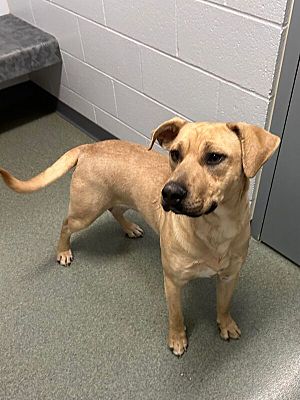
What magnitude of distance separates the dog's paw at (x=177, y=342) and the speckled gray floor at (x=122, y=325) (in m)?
0.03

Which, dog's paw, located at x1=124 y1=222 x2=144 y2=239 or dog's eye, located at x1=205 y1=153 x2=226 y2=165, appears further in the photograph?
dog's paw, located at x1=124 y1=222 x2=144 y2=239

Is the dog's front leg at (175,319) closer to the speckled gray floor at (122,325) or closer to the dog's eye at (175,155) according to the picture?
the speckled gray floor at (122,325)

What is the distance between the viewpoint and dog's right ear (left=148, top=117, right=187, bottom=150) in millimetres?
1189

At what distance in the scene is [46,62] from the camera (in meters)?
2.52

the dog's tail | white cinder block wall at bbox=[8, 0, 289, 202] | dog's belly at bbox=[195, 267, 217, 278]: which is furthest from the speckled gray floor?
white cinder block wall at bbox=[8, 0, 289, 202]

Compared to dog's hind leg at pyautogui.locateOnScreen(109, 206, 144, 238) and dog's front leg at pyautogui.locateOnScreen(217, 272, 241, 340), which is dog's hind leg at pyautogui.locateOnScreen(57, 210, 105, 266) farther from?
dog's front leg at pyautogui.locateOnScreen(217, 272, 241, 340)

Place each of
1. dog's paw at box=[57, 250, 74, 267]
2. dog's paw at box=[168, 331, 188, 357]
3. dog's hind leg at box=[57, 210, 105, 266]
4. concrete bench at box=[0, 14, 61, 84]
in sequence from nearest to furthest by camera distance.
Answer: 1. dog's paw at box=[168, 331, 188, 357]
2. dog's hind leg at box=[57, 210, 105, 266]
3. dog's paw at box=[57, 250, 74, 267]
4. concrete bench at box=[0, 14, 61, 84]

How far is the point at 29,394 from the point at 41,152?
4.73ft

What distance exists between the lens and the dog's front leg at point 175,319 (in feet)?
4.54

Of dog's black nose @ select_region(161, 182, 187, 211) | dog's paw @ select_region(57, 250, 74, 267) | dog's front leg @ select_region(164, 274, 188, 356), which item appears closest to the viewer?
dog's black nose @ select_region(161, 182, 187, 211)

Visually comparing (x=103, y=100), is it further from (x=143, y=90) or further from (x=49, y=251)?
(x=49, y=251)

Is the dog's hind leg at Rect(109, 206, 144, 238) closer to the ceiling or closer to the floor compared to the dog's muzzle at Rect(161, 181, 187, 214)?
closer to the floor

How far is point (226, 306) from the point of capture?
4.94 ft

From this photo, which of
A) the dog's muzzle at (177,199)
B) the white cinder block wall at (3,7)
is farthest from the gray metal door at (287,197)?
the white cinder block wall at (3,7)
